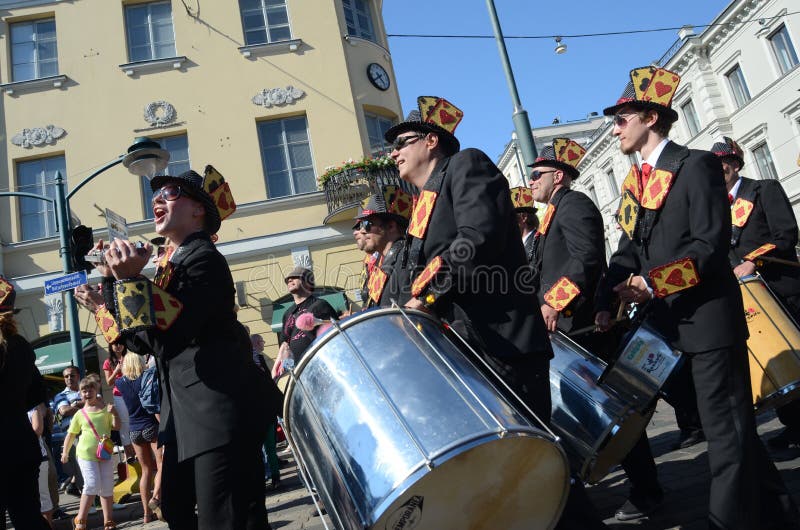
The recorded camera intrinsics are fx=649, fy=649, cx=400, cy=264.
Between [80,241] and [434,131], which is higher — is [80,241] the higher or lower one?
the higher one

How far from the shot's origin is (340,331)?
7.78ft

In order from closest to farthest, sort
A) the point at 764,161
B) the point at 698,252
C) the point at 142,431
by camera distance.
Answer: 1. the point at 698,252
2. the point at 142,431
3. the point at 764,161

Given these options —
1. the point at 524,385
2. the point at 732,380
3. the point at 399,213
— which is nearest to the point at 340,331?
the point at 524,385

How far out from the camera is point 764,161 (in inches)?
1190

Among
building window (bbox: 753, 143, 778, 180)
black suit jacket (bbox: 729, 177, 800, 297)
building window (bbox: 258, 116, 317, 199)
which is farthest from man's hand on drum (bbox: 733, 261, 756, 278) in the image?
building window (bbox: 753, 143, 778, 180)

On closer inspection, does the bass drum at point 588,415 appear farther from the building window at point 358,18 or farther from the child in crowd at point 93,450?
the building window at point 358,18

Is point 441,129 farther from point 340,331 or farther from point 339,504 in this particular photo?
point 339,504

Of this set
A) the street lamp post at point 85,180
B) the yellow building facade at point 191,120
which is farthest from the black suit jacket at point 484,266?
the yellow building facade at point 191,120

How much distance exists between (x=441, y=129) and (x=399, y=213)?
6.09 feet

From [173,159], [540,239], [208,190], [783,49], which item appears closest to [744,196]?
[540,239]

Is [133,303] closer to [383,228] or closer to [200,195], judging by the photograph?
[200,195]

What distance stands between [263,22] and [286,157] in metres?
3.54

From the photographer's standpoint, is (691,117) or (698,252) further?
(691,117)

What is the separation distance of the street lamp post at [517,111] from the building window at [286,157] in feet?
23.3
